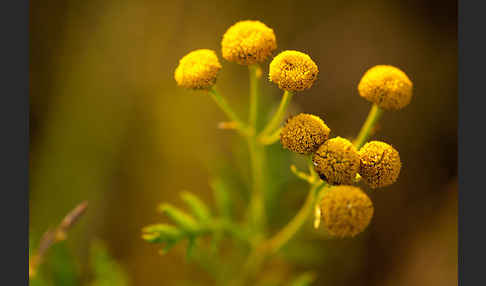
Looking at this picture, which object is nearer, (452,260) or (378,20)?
(452,260)

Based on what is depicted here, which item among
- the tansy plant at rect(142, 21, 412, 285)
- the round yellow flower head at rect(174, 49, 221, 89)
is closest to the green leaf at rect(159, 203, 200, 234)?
the tansy plant at rect(142, 21, 412, 285)

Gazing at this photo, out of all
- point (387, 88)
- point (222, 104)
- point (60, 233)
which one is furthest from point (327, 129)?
point (60, 233)

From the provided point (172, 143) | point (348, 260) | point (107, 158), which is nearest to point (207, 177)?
point (172, 143)

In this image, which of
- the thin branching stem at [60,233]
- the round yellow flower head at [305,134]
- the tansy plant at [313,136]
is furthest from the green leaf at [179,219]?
the round yellow flower head at [305,134]

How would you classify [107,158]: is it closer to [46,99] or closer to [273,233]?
[46,99]

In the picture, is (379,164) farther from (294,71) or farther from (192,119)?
(192,119)

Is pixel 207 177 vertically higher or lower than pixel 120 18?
lower
